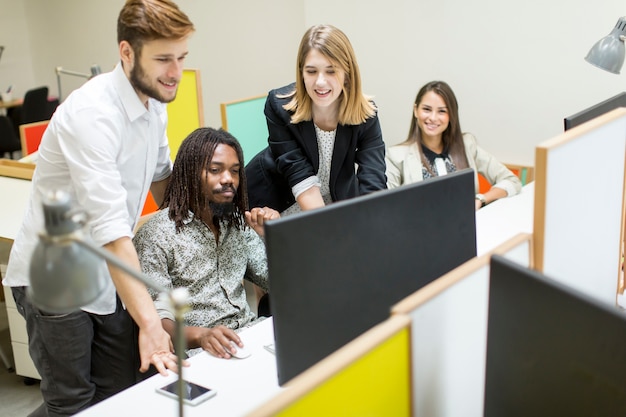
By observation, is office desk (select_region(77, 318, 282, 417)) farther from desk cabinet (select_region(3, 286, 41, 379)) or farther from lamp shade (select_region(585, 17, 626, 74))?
lamp shade (select_region(585, 17, 626, 74))

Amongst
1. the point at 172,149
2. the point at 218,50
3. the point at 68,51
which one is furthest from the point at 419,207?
the point at 68,51

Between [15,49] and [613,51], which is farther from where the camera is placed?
[15,49]

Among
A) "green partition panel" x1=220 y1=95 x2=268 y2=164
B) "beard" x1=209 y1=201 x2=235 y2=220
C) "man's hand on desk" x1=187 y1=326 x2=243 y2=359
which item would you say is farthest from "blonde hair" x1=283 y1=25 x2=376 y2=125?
"green partition panel" x1=220 y1=95 x2=268 y2=164

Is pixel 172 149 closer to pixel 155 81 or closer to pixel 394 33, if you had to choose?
pixel 394 33

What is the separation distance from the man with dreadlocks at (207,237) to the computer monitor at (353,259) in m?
0.71

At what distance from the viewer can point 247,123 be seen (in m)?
3.76

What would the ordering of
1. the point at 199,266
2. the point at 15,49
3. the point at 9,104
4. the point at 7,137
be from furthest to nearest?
the point at 15,49
the point at 9,104
the point at 7,137
the point at 199,266

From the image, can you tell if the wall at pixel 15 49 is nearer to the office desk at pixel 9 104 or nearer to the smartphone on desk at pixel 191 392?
the office desk at pixel 9 104

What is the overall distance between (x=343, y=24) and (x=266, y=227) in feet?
10.9

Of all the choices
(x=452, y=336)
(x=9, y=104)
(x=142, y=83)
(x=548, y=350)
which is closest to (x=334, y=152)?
(x=142, y=83)

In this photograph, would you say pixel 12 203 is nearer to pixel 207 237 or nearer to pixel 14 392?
pixel 14 392

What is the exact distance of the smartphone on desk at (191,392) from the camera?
149 centimetres

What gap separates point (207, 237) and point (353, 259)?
33.4 inches

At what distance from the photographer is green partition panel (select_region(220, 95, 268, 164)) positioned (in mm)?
3645
